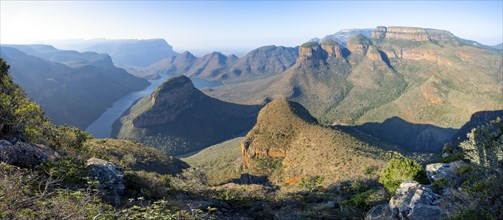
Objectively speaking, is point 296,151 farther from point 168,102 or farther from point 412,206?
point 168,102

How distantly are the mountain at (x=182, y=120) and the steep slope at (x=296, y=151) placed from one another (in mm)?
69032

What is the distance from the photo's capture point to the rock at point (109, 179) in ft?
42.3

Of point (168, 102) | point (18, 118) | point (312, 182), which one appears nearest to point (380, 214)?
point (18, 118)

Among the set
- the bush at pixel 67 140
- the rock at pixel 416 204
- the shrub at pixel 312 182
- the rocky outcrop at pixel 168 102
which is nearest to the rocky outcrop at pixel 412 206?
the rock at pixel 416 204

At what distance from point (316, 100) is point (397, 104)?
40751 millimetres

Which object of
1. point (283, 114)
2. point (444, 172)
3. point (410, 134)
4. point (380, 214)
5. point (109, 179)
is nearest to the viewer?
point (109, 179)

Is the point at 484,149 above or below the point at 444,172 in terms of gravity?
above

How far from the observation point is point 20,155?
12.0 m

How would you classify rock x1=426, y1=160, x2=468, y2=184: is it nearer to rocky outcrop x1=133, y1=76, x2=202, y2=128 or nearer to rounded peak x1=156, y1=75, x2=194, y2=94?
rocky outcrop x1=133, y1=76, x2=202, y2=128

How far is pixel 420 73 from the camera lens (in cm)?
18275

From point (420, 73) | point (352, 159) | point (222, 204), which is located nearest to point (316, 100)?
point (420, 73)

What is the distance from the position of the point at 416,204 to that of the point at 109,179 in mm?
12884

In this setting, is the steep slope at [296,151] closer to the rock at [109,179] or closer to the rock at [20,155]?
the rock at [109,179]

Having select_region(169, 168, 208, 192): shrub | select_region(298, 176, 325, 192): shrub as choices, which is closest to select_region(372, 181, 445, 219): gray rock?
select_region(169, 168, 208, 192): shrub
